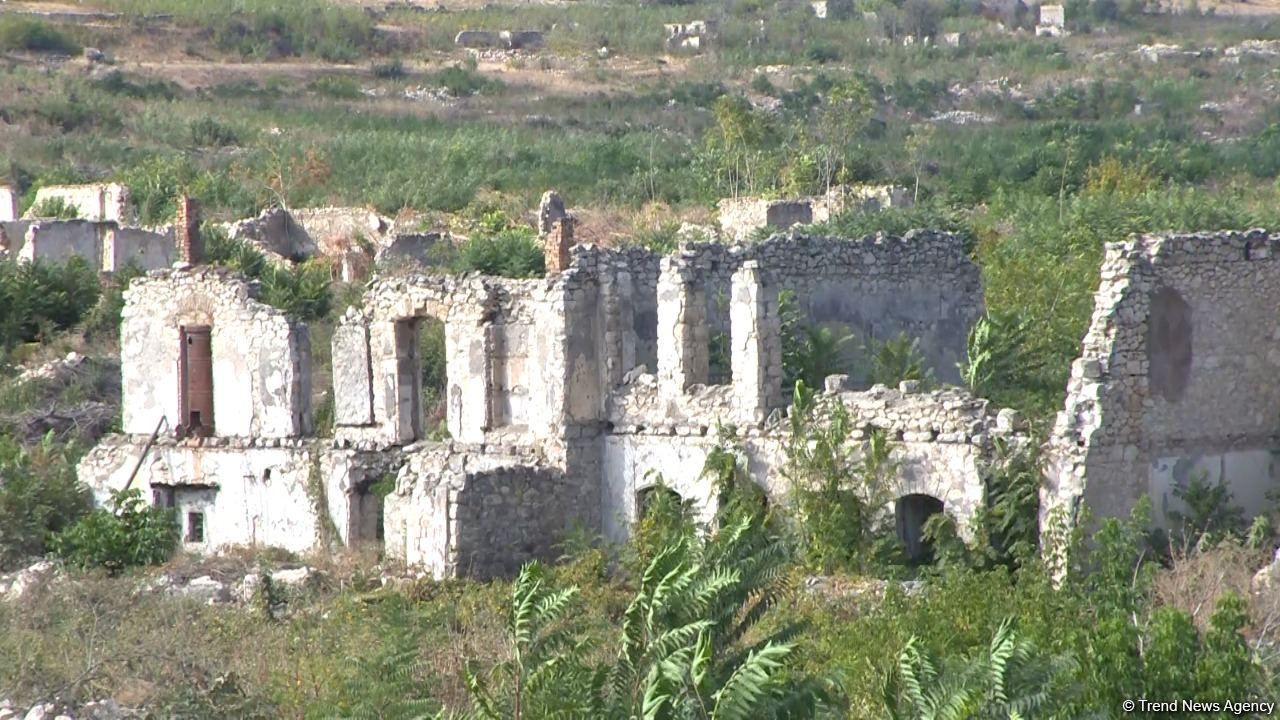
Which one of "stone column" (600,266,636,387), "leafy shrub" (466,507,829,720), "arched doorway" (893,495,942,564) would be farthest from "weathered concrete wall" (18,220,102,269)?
"leafy shrub" (466,507,829,720)

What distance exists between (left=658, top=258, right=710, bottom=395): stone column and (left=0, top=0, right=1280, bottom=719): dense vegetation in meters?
0.99

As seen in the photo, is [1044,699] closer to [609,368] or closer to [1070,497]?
[1070,497]

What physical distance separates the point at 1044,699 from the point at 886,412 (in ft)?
27.6

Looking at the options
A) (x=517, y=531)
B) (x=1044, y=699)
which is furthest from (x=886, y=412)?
(x=1044, y=699)

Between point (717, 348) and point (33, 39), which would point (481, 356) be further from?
point (33, 39)

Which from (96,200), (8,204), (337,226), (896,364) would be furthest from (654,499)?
(8,204)

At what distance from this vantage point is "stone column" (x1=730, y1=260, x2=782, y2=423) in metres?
23.6

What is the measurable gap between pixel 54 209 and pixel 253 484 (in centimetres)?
1818

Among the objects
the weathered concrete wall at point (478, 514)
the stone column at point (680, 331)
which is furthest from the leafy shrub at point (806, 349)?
the weathered concrete wall at point (478, 514)

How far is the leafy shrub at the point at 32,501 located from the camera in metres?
25.0

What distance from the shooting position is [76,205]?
144 ft

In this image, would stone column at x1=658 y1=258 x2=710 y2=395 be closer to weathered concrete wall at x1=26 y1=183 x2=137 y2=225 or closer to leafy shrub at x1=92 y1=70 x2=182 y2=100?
weathered concrete wall at x1=26 y1=183 x2=137 y2=225

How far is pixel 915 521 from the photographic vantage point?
22.6 meters

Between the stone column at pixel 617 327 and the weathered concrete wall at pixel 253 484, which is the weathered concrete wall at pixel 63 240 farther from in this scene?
the stone column at pixel 617 327
